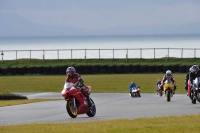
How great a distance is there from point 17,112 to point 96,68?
3887cm

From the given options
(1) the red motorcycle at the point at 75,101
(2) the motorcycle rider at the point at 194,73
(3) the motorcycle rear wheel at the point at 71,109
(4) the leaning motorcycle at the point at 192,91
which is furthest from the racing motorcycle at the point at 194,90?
(3) the motorcycle rear wheel at the point at 71,109

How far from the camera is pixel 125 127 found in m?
16.4

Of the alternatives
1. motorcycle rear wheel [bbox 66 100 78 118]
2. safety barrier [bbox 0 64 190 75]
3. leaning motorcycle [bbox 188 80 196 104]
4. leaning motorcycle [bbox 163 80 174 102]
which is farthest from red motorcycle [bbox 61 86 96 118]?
safety barrier [bbox 0 64 190 75]

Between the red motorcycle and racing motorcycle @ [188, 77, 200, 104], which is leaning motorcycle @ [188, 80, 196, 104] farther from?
the red motorcycle

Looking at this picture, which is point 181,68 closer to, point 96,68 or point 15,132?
point 96,68

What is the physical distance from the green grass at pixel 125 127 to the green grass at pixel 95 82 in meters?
25.9

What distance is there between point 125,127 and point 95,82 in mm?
36951

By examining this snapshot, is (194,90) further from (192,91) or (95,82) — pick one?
(95,82)

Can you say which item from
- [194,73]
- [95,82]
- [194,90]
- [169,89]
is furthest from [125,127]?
[95,82]

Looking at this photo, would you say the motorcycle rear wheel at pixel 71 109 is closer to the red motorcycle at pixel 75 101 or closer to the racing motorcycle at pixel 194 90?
the red motorcycle at pixel 75 101

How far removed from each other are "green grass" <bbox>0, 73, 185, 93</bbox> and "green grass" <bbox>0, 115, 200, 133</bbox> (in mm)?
25878

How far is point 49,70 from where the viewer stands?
64375 millimetres

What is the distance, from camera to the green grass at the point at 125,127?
15742mm

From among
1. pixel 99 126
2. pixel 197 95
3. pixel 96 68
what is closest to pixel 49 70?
pixel 96 68
